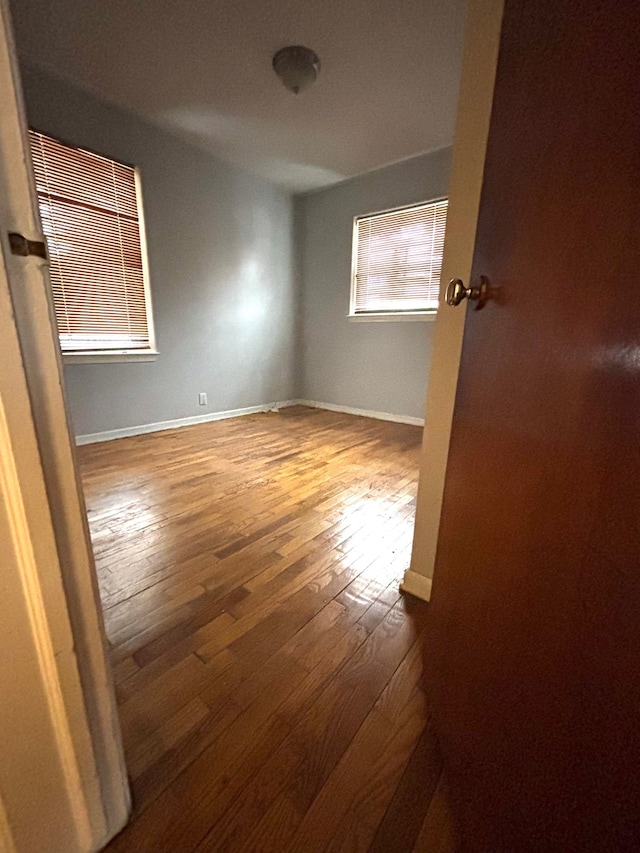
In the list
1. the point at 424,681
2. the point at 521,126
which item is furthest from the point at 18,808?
the point at 521,126

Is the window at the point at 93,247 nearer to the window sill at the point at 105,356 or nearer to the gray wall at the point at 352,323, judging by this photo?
the window sill at the point at 105,356

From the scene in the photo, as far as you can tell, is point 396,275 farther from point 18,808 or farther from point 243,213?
point 18,808

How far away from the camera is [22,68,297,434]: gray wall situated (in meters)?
2.63

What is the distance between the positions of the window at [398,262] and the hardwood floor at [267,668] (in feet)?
7.74

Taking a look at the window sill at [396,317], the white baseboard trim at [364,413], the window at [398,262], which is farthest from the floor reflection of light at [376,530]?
the window at [398,262]

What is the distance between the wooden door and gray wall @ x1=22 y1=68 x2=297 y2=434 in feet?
10.2

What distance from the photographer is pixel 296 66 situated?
2129 millimetres

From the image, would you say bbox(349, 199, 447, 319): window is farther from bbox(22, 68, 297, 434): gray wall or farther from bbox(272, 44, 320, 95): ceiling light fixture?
bbox(272, 44, 320, 95): ceiling light fixture

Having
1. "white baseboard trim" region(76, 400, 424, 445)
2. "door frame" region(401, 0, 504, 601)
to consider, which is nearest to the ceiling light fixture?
"door frame" region(401, 0, 504, 601)

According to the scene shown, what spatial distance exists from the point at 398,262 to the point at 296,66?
6.04ft

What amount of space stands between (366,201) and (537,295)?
155 inches

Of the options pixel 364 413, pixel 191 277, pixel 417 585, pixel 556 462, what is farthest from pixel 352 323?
pixel 556 462

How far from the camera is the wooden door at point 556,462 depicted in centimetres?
31

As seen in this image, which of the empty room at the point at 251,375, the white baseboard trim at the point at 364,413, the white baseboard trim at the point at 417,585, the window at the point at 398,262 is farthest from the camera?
the white baseboard trim at the point at 364,413
